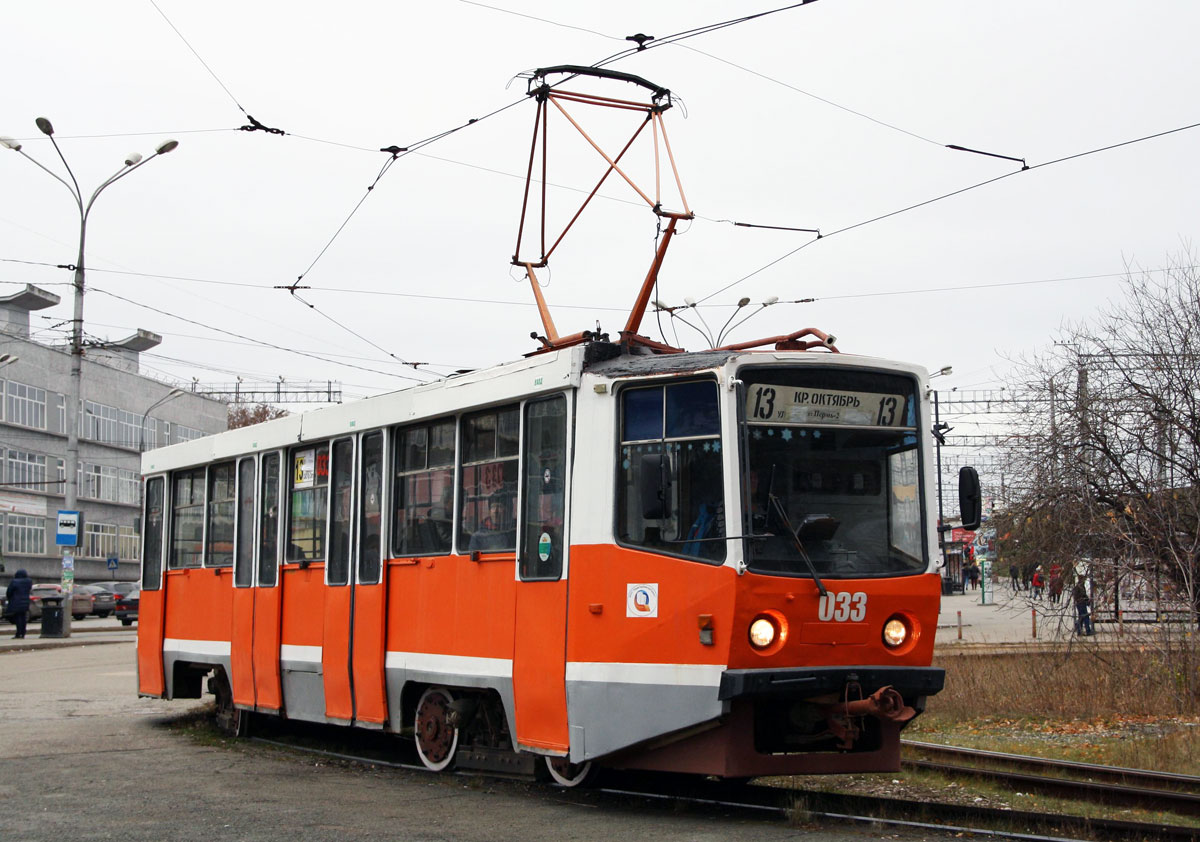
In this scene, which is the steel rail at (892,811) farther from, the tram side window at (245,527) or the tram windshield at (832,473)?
the tram side window at (245,527)

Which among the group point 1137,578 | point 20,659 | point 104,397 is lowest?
point 20,659

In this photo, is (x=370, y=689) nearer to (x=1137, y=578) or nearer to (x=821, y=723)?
(x=821, y=723)

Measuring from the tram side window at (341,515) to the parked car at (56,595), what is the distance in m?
29.6

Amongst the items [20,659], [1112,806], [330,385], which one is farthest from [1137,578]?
[330,385]

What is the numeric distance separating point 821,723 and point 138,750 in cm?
644

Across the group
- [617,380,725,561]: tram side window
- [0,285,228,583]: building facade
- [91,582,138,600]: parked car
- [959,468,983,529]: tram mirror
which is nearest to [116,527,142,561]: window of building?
[0,285,228,583]: building facade

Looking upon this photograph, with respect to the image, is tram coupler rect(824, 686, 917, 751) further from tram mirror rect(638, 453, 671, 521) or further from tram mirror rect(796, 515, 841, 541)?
tram mirror rect(638, 453, 671, 521)

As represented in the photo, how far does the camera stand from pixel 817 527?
827 centimetres

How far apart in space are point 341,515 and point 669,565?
4219 mm

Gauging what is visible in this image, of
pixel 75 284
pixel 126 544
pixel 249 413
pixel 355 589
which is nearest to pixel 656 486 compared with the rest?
pixel 355 589

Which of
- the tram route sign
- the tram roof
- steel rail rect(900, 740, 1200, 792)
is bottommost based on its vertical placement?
steel rail rect(900, 740, 1200, 792)

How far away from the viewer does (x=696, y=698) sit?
8055 mm

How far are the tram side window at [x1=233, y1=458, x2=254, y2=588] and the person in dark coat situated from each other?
66.6ft

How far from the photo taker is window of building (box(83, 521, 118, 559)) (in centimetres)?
5988
